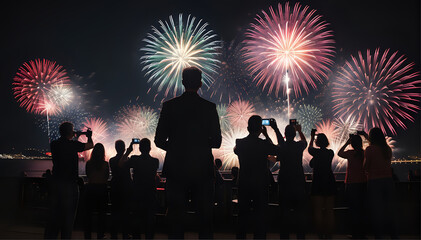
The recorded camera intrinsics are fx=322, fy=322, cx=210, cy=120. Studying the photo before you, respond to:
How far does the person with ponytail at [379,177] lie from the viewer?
360cm

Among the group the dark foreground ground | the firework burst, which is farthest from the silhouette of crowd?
the firework burst

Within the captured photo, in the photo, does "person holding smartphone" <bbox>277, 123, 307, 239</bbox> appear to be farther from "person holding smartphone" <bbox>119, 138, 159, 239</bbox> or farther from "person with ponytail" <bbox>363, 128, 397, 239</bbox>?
"person holding smartphone" <bbox>119, 138, 159, 239</bbox>

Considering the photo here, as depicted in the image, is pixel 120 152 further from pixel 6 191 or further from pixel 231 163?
pixel 231 163

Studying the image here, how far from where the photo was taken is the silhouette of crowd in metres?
1.98

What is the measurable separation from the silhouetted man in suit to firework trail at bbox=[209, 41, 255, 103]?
1914 cm

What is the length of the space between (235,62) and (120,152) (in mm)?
19800

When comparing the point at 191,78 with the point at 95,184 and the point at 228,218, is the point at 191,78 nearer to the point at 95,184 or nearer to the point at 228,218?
the point at 95,184

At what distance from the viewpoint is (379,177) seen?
3.61 m

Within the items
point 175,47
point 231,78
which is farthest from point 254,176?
point 231,78

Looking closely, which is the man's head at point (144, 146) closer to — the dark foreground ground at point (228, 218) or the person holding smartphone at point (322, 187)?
the dark foreground ground at point (228, 218)

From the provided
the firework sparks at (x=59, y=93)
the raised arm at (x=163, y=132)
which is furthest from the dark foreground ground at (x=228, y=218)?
the firework sparks at (x=59, y=93)

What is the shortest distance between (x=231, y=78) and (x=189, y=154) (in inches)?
951

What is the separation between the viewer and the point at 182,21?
1577cm

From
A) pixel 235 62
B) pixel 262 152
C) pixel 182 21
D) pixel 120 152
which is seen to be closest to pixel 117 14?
pixel 182 21
